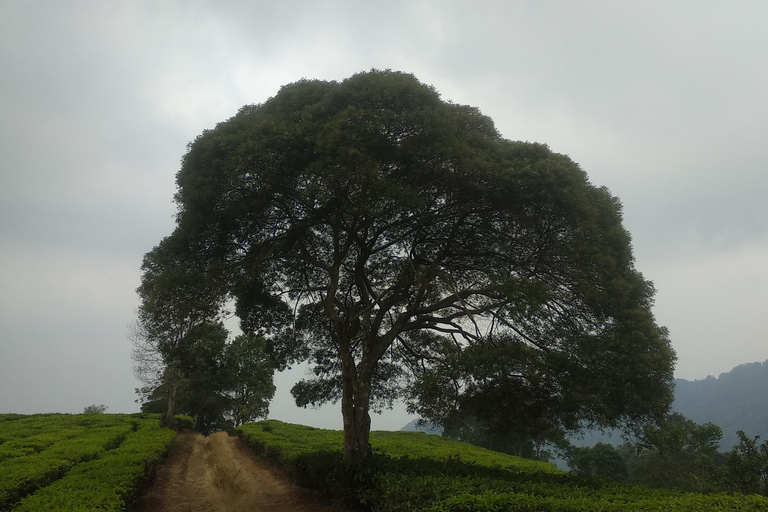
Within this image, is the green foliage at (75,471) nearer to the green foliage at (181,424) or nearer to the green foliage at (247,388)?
the green foliage at (181,424)

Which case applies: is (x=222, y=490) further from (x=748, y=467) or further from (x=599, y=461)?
(x=599, y=461)

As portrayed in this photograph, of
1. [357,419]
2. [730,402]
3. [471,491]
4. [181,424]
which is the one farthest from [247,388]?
[730,402]

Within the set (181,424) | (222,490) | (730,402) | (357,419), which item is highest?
(357,419)

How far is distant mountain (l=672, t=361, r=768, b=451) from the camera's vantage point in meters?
126

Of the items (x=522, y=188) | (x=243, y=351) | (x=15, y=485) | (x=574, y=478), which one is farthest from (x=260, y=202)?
(x=243, y=351)

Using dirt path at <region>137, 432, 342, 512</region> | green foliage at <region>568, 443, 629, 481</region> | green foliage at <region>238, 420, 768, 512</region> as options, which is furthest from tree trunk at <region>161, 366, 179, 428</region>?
green foliage at <region>568, 443, 629, 481</region>

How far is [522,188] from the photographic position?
10.2m

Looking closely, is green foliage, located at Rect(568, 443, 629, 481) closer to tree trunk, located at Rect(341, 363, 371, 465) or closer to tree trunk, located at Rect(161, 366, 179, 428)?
tree trunk, located at Rect(161, 366, 179, 428)

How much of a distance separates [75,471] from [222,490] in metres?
3.95

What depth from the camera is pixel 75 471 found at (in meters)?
11.1

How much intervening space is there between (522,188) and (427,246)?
13.2 feet

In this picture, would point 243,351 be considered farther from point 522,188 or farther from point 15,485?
point 522,188

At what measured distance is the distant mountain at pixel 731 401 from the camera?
12621 cm

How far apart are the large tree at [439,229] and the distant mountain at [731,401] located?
131048 mm
